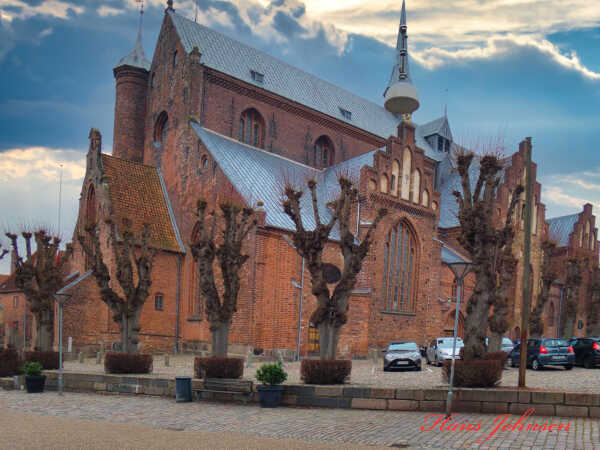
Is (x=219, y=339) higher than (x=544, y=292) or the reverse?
the reverse

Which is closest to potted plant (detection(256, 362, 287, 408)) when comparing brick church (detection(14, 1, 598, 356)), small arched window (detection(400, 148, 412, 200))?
brick church (detection(14, 1, 598, 356))

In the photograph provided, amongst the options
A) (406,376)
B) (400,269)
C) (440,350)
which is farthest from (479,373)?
(400,269)

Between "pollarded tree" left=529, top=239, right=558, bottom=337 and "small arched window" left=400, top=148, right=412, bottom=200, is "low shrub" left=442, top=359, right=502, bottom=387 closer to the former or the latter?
"pollarded tree" left=529, top=239, right=558, bottom=337

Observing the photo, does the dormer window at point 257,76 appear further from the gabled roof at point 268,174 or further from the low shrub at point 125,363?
the low shrub at point 125,363

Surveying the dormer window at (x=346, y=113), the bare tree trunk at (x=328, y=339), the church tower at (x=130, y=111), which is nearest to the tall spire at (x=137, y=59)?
the church tower at (x=130, y=111)

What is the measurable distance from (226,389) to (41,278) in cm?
1417

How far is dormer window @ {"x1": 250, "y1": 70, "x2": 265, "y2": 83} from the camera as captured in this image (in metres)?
37.2

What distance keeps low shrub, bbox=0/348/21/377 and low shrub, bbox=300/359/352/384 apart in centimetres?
1336

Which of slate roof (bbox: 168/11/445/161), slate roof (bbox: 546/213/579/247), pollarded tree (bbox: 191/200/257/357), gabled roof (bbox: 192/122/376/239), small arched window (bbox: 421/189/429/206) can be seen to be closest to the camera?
pollarded tree (bbox: 191/200/257/357)

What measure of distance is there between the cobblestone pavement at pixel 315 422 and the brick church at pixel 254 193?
11.7m

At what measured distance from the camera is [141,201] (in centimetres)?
3206

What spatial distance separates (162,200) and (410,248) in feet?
49.4

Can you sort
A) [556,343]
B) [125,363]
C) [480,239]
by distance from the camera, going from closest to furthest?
[480,239] < [125,363] < [556,343]

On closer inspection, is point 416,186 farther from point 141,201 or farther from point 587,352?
point 141,201
